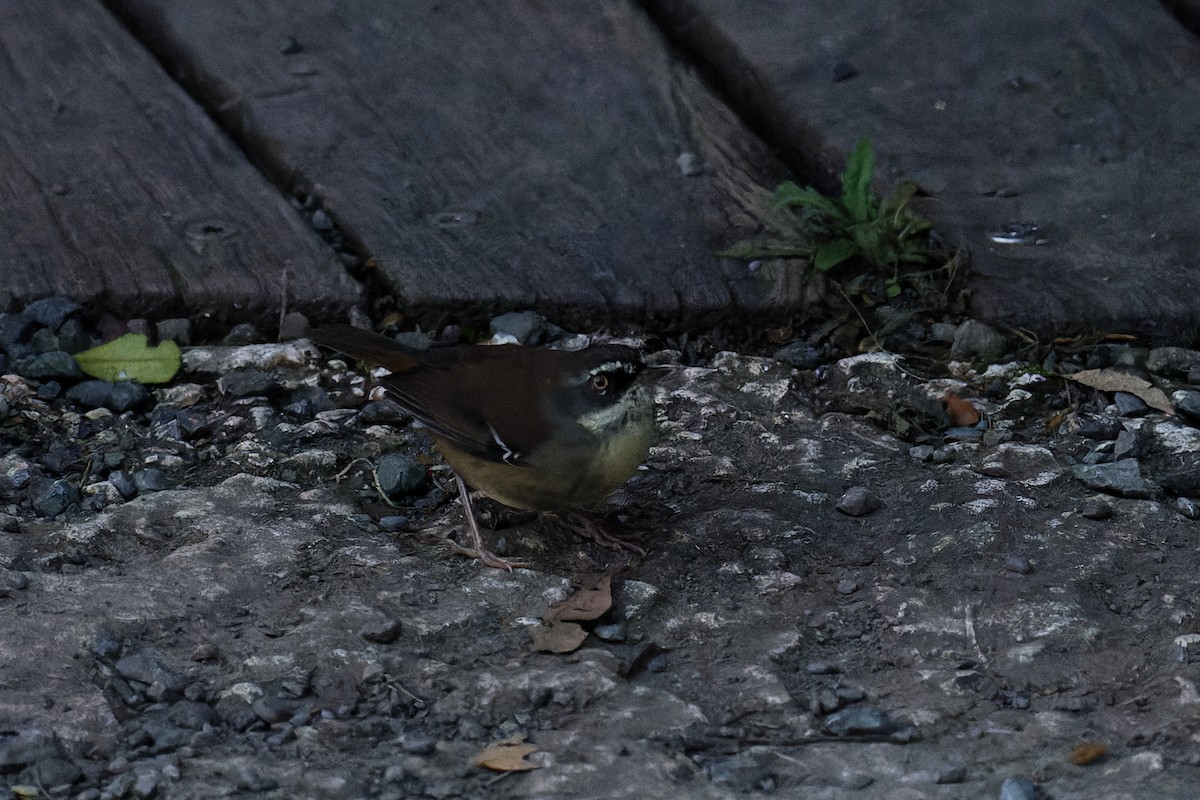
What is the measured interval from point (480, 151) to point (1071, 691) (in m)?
3.08

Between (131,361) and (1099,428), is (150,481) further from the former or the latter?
(1099,428)

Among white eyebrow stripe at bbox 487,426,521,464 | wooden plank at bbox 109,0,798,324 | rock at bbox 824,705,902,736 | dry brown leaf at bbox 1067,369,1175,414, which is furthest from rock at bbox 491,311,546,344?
rock at bbox 824,705,902,736

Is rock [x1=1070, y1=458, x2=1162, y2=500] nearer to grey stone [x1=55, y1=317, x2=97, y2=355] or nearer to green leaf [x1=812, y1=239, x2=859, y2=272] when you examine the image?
green leaf [x1=812, y1=239, x2=859, y2=272]

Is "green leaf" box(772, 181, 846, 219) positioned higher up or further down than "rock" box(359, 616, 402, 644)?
higher up

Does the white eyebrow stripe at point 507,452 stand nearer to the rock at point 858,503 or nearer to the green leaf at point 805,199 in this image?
the rock at point 858,503

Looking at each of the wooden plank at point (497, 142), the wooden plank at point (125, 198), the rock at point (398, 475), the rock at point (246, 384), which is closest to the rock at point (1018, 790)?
the rock at point (398, 475)

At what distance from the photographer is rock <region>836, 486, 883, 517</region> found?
3.96m

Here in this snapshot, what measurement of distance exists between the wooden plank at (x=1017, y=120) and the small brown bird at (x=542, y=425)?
149 centimetres

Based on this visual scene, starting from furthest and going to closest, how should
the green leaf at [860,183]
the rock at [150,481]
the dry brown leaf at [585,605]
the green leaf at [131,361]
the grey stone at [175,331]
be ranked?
1. the green leaf at [860,183]
2. the grey stone at [175,331]
3. the green leaf at [131,361]
4. the rock at [150,481]
5. the dry brown leaf at [585,605]

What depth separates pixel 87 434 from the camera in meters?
4.37

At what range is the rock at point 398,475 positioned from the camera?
4.20 metres

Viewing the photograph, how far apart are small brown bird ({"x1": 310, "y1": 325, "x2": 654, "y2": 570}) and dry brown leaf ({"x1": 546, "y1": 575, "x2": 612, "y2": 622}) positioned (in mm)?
260

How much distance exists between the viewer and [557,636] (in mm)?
3428

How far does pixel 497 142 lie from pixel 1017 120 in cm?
194
